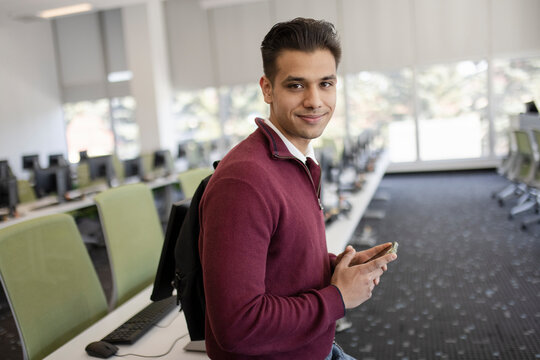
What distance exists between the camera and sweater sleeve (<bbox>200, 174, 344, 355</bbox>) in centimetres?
91

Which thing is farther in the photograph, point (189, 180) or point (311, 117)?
point (189, 180)

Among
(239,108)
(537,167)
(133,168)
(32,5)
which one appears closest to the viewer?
(537,167)

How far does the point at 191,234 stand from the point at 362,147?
509cm

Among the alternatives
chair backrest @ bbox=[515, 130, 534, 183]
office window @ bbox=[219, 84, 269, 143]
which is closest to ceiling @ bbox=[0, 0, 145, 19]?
office window @ bbox=[219, 84, 269, 143]

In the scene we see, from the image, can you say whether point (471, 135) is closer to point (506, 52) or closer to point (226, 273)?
point (506, 52)

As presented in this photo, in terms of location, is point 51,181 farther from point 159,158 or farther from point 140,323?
point 140,323

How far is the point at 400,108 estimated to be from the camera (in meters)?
9.51

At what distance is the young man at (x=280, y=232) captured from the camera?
3.01 ft

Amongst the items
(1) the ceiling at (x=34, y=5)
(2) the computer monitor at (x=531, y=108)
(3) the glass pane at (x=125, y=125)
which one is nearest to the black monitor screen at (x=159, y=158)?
(1) the ceiling at (x=34, y=5)

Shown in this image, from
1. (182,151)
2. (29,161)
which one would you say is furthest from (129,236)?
(29,161)

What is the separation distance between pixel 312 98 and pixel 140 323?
111 cm

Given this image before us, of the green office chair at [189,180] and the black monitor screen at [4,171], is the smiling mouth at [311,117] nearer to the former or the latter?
the green office chair at [189,180]

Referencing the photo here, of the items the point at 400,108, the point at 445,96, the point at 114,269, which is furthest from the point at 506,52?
the point at 114,269

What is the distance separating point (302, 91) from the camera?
1097 mm
